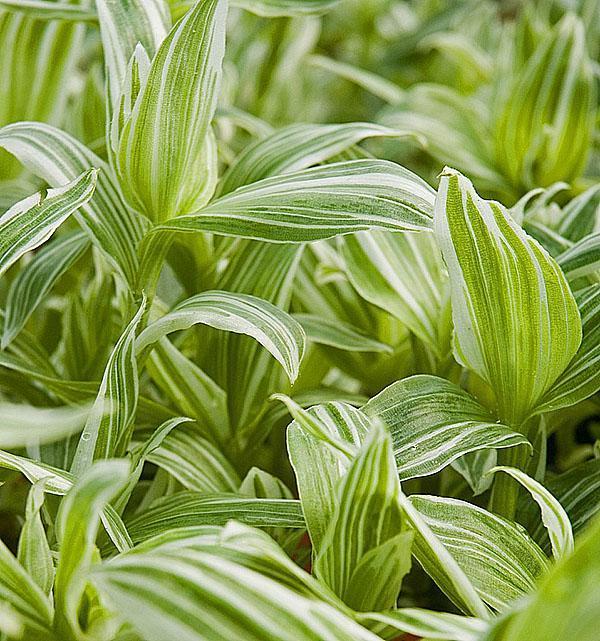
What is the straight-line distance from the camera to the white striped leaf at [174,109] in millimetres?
572

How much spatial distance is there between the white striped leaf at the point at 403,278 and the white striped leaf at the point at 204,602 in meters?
0.33

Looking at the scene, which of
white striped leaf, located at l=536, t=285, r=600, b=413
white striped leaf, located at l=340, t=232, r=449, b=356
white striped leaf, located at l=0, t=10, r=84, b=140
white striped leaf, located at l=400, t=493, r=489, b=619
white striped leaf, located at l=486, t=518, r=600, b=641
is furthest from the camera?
white striped leaf, located at l=0, t=10, r=84, b=140

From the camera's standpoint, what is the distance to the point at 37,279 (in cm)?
72

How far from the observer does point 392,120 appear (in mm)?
1048

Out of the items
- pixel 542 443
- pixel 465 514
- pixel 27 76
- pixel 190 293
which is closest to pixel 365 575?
pixel 465 514

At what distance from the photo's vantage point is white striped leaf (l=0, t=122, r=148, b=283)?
0.62m

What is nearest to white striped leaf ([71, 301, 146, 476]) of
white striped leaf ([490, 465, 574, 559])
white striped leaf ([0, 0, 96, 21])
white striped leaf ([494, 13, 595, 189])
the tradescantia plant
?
the tradescantia plant

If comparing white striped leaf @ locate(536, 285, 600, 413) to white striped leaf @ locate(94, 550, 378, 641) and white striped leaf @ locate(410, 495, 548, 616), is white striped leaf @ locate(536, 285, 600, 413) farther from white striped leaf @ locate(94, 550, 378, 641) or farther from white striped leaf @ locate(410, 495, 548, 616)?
white striped leaf @ locate(94, 550, 378, 641)

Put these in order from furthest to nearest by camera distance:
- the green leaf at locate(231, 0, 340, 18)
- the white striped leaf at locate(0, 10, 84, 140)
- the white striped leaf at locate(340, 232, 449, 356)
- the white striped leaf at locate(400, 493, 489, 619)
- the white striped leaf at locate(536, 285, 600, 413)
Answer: the white striped leaf at locate(0, 10, 84, 140) < the green leaf at locate(231, 0, 340, 18) < the white striped leaf at locate(340, 232, 449, 356) < the white striped leaf at locate(536, 285, 600, 413) < the white striped leaf at locate(400, 493, 489, 619)

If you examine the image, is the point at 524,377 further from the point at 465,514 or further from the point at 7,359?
the point at 7,359

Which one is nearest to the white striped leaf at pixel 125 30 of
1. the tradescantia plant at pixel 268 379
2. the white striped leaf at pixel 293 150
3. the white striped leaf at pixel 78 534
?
the tradescantia plant at pixel 268 379

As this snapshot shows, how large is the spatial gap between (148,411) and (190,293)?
0.11 metres

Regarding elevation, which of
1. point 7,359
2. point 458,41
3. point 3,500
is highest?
point 458,41

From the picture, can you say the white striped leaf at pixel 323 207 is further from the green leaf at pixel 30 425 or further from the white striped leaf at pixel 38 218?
the green leaf at pixel 30 425
